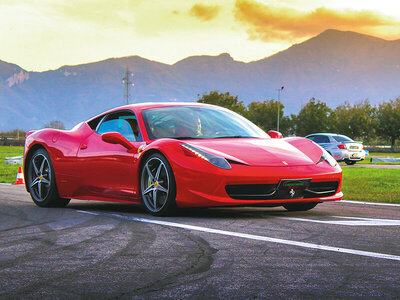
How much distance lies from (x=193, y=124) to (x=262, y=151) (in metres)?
1.10

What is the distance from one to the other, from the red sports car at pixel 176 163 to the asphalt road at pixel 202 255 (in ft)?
0.92

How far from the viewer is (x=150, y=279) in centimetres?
350

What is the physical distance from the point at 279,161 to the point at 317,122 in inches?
3194

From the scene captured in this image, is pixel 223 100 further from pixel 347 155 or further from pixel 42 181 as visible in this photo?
pixel 42 181

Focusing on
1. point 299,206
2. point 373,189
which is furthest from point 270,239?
point 373,189

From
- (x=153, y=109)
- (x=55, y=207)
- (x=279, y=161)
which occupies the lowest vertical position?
(x=55, y=207)

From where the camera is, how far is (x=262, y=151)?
6.56 meters

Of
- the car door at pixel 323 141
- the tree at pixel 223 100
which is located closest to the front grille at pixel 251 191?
the car door at pixel 323 141

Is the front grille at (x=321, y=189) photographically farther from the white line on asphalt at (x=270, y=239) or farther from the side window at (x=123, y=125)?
the side window at (x=123, y=125)

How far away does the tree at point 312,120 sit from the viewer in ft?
281

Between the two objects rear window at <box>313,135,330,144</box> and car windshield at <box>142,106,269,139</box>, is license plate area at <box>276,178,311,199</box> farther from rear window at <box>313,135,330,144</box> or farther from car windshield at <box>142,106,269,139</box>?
rear window at <box>313,135,330,144</box>

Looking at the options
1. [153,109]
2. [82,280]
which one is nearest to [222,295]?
[82,280]

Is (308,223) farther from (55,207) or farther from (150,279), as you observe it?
(55,207)

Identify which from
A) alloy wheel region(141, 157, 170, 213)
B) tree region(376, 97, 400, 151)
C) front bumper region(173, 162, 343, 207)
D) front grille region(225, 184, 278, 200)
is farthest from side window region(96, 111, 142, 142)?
tree region(376, 97, 400, 151)
